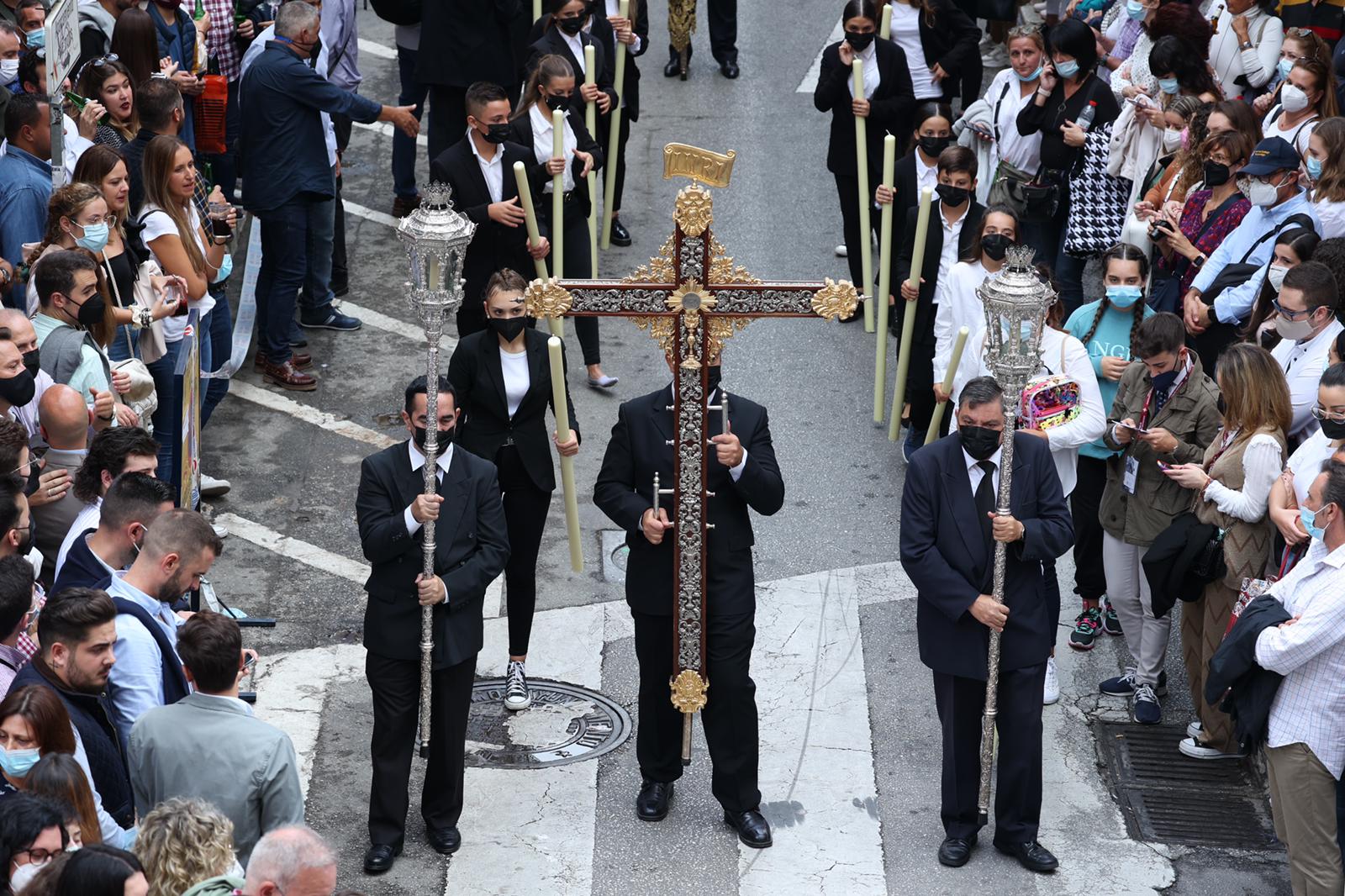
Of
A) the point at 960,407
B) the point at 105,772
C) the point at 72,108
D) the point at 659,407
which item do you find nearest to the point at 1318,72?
the point at 960,407

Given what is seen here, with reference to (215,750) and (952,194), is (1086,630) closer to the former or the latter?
(952,194)

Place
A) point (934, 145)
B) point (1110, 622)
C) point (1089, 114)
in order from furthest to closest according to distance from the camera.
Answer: point (1089, 114), point (934, 145), point (1110, 622)

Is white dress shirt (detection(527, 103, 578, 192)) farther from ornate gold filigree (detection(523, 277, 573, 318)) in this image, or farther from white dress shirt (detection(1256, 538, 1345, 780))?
white dress shirt (detection(1256, 538, 1345, 780))

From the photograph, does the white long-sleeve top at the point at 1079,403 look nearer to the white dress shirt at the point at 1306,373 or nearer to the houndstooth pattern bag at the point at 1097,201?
the white dress shirt at the point at 1306,373

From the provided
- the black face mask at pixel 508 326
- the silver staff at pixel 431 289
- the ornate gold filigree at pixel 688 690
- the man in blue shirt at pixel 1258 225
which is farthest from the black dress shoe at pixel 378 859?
the man in blue shirt at pixel 1258 225

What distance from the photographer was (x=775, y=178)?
1571 centimetres

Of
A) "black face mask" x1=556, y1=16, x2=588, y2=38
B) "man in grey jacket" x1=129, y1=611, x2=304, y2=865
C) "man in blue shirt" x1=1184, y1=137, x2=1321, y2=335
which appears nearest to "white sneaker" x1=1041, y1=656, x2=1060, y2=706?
"man in blue shirt" x1=1184, y1=137, x2=1321, y2=335

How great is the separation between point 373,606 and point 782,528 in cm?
369

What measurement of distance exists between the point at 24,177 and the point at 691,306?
378 centimetres

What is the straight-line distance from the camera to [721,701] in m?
8.40

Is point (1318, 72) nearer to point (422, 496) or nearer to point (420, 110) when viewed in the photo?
point (422, 496)

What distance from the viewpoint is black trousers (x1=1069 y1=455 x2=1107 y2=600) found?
390 inches

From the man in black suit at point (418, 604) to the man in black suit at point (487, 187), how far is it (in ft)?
10.0

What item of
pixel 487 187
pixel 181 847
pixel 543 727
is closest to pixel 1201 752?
pixel 543 727
